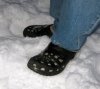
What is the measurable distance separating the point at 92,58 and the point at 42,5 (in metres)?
0.56

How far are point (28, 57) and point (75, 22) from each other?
318 millimetres

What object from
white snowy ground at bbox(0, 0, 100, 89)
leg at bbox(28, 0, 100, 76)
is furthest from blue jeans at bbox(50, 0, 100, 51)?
white snowy ground at bbox(0, 0, 100, 89)

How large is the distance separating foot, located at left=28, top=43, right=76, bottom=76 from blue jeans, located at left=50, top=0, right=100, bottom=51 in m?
0.04

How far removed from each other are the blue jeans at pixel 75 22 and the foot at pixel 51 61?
0.14ft

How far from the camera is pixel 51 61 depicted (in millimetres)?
1090

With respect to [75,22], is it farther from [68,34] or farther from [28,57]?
[28,57]

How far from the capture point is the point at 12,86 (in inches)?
40.1

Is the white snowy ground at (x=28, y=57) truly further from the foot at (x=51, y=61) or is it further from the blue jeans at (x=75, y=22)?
the blue jeans at (x=75, y=22)

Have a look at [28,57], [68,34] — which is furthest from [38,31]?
[68,34]

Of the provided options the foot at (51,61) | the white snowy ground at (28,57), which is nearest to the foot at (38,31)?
the white snowy ground at (28,57)

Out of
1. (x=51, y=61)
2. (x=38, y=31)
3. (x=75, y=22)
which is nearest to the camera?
(x=75, y=22)

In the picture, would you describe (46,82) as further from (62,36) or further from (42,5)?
(42,5)

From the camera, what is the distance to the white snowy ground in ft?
3.43

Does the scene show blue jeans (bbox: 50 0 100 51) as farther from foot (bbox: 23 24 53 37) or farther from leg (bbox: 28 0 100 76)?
foot (bbox: 23 24 53 37)
